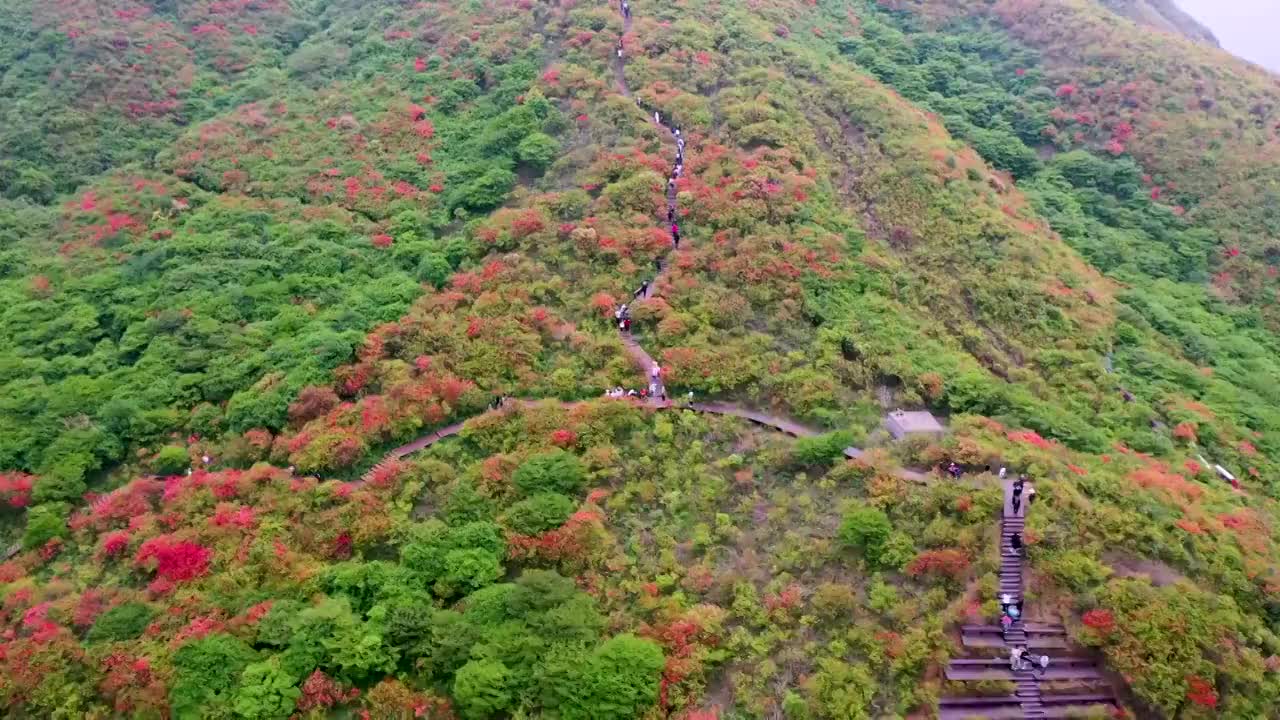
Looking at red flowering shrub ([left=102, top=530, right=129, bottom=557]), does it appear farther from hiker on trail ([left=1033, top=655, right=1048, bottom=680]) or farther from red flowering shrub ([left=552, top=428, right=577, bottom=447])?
hiker on trail ([left=1033, top=655, right=1048, bottom=680])

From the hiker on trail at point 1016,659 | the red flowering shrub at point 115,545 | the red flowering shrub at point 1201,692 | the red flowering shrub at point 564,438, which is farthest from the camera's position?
the red flowering shrub at point 564,438

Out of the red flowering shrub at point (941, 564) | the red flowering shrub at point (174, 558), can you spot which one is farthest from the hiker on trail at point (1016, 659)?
the red flowering shrub at point (174, 558)

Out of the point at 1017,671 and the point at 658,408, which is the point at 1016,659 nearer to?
the point at 1017,671

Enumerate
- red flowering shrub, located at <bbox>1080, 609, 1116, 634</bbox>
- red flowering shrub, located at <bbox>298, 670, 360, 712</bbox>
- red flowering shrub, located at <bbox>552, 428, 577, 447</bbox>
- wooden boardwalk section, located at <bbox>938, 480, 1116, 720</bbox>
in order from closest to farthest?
wooden boardwalk section, located at <bbox>938, 480, 1116, 720</bbox> < red flowering shrub, located at <bbox>1080, 609, 1116, 634</bbox> < red flowering shrub, located at <bbox>298, 670, 360, 712</bbox> < red flowering shrub, located at <bbox>552, 428, 577, 447</bbox>

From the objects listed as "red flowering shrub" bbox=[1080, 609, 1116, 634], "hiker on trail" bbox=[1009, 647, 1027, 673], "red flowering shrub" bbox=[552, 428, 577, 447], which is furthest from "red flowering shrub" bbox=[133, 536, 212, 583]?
"red flowering shrub" bbox=[1080, 609, 1116, 634]

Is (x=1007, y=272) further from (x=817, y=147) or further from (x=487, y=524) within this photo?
(x=487, y=524)

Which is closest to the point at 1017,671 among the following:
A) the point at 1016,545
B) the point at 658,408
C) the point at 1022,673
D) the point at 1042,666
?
the point at 1022,673

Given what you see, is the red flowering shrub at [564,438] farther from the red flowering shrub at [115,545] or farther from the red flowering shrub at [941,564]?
the red flowering shrub at [115,545]
